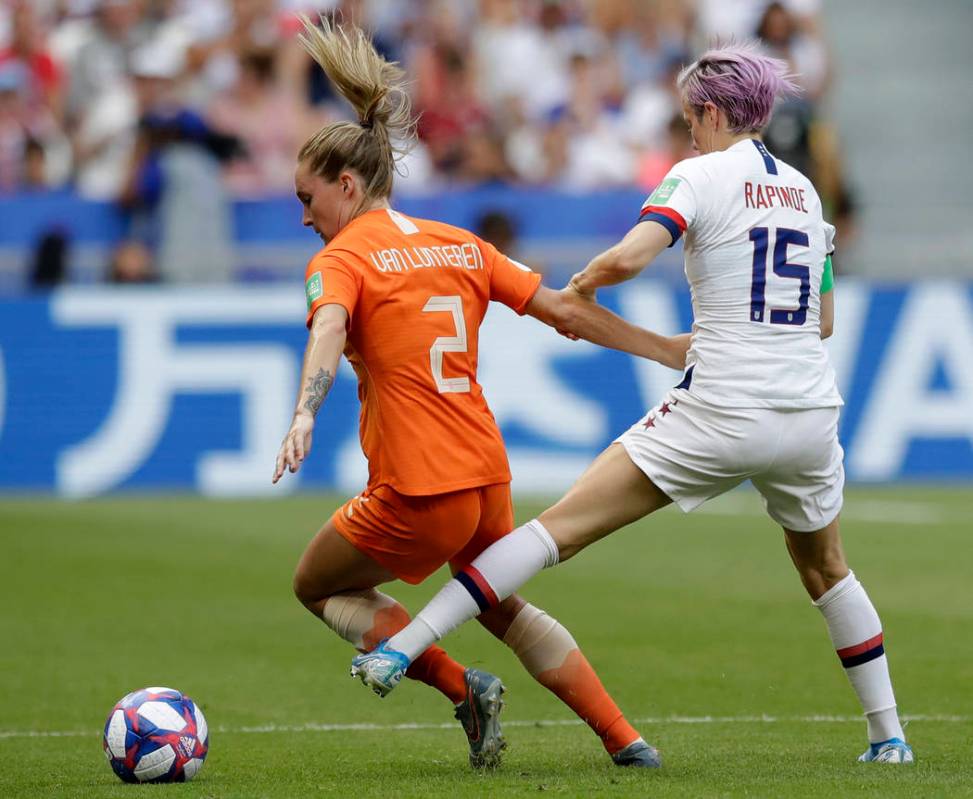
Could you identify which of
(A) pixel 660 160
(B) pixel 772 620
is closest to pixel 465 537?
(B) pixel 772 620

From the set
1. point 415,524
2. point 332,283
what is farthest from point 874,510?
point 332,283

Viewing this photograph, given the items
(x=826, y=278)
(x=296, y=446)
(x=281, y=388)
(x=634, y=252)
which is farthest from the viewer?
(x=281, y=388)

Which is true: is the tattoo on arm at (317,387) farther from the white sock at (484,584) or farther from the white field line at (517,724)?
the white field line at (517,724)

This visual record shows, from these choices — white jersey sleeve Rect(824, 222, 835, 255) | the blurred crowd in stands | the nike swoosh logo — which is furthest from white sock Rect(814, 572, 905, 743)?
the blurred crowd in stands

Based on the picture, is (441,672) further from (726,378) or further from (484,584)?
(726,378)

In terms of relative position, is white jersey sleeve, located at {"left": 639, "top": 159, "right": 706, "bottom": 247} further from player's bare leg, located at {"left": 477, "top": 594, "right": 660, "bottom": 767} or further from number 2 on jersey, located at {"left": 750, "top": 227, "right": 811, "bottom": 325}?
player's bare leg, located at {"left": 477, "top": 594, "right": 660, "bottom": 767}

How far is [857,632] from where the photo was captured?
19.7 feet

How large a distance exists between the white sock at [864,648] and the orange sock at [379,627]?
1.25 meters

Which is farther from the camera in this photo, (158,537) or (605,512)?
(158,537)

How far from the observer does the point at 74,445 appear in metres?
15.5

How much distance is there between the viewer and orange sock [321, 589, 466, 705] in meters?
5.92

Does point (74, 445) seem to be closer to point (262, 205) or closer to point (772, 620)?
point (262, 205)

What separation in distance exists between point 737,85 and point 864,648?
6.23 feet

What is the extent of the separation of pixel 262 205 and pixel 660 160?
4337 millimetres
